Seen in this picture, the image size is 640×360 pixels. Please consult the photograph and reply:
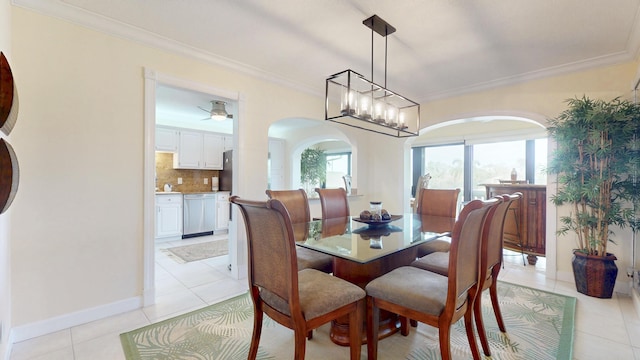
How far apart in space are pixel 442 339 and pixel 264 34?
2.67 m

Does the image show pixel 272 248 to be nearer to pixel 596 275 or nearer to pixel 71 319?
pixel 71 319

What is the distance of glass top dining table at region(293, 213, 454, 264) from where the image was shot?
171 centimetres

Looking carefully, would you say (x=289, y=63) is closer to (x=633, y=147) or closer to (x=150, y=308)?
(x=150, y=308)

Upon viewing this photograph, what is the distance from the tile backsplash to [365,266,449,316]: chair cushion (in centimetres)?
549

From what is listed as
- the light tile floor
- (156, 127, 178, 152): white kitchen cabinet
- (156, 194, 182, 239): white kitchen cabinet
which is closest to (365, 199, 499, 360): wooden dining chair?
the light tile floor

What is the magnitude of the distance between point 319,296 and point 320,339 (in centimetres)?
73

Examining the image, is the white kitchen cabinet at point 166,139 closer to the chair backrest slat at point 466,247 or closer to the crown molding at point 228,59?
the crown molding at point 228,59

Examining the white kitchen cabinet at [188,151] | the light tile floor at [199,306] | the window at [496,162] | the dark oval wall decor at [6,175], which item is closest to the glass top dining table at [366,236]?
the light tile floor at [199,306]

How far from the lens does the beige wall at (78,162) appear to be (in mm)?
2014

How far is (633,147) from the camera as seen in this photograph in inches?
107

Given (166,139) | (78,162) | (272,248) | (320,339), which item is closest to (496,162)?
(320,339)

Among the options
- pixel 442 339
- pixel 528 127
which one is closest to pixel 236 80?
pixel 442 339

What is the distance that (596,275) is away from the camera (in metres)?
2.70

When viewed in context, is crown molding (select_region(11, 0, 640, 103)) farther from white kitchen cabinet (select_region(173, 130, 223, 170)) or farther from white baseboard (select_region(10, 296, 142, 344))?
white kitchen cabinet (select_region(173, 130, 223, 170))
